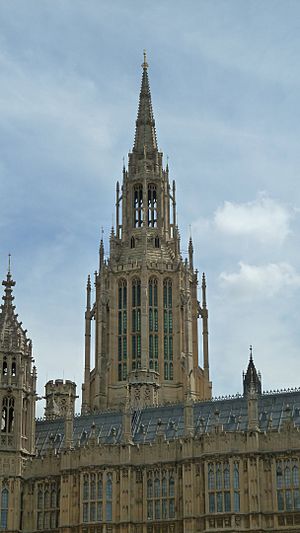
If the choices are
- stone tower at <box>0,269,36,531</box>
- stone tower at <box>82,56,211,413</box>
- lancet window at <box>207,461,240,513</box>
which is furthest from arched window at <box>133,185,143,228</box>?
lancet window at <box>207,461,240,513</box>

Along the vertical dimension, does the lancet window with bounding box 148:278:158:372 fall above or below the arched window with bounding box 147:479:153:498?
above

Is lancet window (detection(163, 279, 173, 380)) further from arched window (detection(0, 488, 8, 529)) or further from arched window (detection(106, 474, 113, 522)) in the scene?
arched window (detection(106, 474, 113, 522))

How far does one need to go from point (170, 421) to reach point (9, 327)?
60.2 feet

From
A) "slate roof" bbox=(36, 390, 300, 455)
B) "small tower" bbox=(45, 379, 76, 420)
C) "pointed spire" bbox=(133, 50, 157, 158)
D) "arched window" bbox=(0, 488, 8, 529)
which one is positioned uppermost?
"pointed spire" bbox=(133, 50, 157, 158)

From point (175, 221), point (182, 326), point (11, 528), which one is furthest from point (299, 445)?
point (175, 221)

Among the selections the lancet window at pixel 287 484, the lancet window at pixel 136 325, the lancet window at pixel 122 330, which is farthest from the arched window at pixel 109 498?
the lancet window at pixel 122 330

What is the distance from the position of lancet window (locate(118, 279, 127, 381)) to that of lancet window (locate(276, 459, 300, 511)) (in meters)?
50.5

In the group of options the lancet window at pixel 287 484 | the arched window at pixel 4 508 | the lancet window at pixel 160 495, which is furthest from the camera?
the arched window at pixel 4 508

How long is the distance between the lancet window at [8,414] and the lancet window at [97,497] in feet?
30.9

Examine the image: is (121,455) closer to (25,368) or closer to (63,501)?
(63,501)

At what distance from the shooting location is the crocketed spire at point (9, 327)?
9925cm

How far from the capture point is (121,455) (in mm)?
92312

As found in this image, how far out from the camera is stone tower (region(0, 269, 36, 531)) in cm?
9469

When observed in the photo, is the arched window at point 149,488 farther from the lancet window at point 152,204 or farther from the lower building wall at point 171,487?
the lancet window at point 152,204
